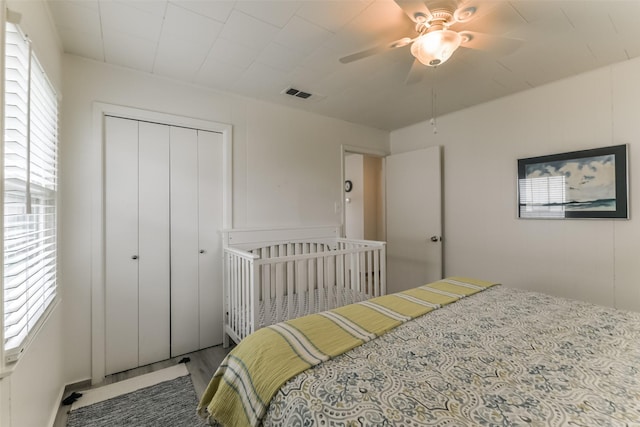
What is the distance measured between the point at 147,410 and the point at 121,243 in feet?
3.86

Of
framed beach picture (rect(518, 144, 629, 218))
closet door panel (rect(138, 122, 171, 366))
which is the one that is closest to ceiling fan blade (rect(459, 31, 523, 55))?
framed beach picture (rect(518, 144, 629, 218))

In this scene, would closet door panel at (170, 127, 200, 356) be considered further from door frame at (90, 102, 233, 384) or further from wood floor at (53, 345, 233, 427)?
door frame at (90, 102, 233, 384)

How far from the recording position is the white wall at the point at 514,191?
215 centimetres

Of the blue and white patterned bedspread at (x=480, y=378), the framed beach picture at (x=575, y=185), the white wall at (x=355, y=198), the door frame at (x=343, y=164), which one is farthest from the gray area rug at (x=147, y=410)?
the white wall at (x=355, y=198)

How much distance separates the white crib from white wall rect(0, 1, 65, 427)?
1083mm

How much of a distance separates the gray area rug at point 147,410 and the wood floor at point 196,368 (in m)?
0.09

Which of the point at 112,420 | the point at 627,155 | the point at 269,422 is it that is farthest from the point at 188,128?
the point at 627,155

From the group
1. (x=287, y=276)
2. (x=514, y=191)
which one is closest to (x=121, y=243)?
(x=287, y=276)

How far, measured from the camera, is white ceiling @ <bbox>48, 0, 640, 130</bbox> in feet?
5.06

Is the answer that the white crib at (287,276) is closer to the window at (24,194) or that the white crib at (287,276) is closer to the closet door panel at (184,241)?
the closet door panel at (184,241)

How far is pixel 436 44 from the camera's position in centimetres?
150

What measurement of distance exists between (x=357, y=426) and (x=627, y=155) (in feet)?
9.20

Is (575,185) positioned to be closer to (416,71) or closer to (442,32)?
(416,71)

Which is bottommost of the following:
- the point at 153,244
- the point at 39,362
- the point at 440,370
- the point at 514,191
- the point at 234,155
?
the point at 39,362
